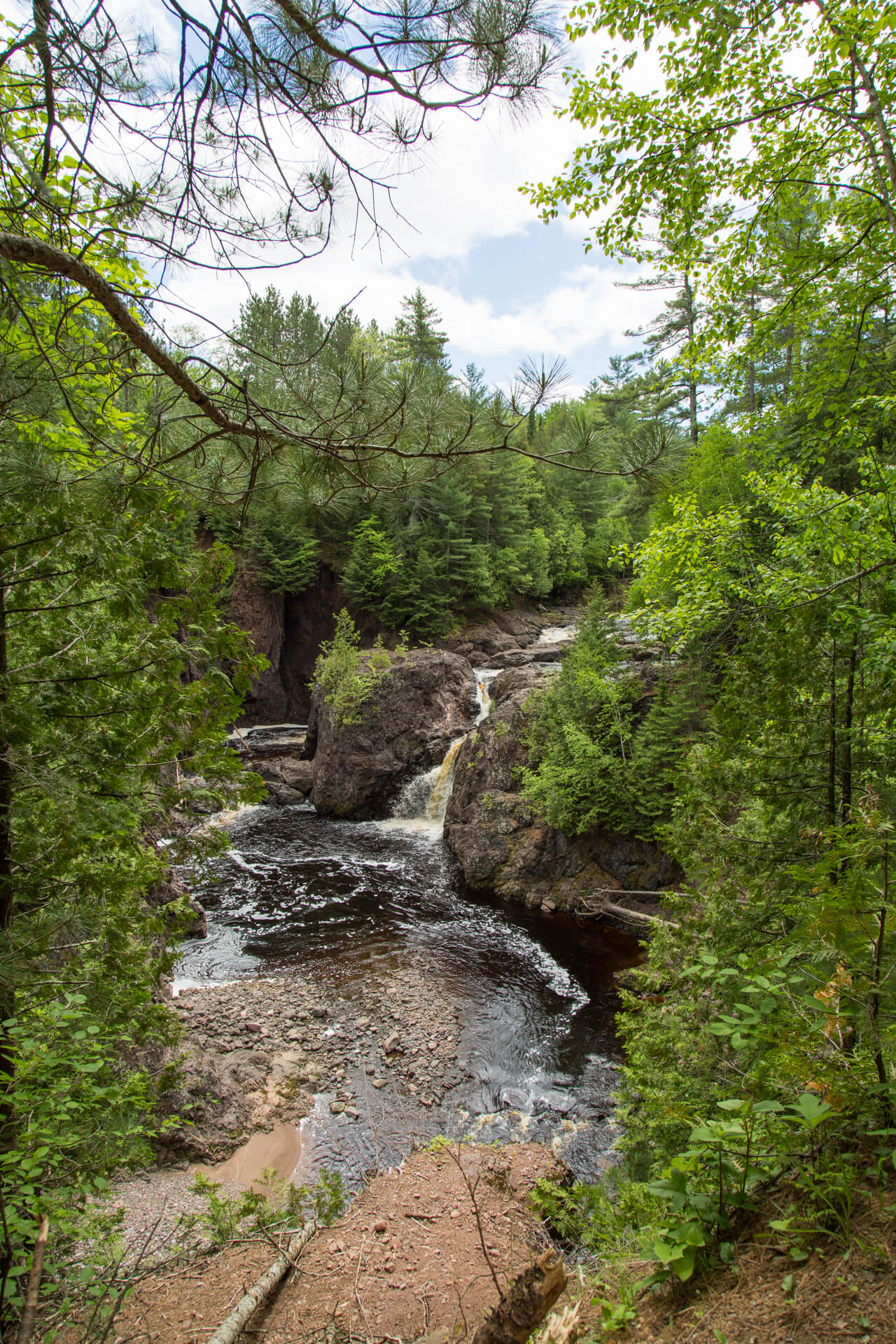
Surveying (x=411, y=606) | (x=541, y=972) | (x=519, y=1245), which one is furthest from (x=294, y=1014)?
(x=411, y=606)

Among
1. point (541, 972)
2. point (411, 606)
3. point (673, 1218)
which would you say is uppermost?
point (411, 606)

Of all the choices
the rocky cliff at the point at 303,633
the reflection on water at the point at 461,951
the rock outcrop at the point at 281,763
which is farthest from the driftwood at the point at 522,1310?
the rocky cliff at the point at 303,633

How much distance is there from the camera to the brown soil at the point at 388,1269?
3.07 metres

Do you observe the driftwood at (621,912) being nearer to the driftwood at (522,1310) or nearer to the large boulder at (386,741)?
the driftwood at (522,1310)

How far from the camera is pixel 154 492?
2.58 metres

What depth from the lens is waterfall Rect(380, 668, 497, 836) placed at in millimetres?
14891

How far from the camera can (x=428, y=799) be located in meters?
15.3

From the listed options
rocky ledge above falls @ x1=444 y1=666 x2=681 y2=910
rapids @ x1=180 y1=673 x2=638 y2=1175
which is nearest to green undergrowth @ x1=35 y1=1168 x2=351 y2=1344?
rapids @ x1=180 y1=673 x2=638 y2=1175

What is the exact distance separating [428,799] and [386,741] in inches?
78.9

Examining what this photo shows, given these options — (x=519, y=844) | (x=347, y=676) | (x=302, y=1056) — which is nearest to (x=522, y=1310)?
(x=302, y=1056)

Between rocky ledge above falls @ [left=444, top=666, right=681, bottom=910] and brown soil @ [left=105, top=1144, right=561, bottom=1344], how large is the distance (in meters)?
4.52

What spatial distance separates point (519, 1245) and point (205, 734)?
13.8ft

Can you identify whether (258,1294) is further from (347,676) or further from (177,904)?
(347,676)

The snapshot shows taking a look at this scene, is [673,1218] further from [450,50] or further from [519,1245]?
[450,50]
